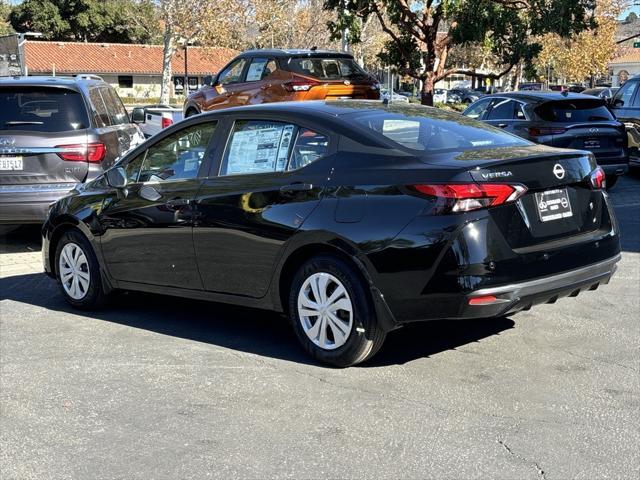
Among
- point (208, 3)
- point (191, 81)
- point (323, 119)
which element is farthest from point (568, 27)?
point (191, 81)

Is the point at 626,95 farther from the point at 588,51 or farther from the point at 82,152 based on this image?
the point at 588,51

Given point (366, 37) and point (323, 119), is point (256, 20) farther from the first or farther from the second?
point (323, 119)

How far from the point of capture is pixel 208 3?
47000 mm

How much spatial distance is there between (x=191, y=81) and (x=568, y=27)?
218 feet

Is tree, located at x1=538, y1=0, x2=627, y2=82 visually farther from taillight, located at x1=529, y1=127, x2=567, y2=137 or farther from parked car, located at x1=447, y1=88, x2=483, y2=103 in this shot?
taillight, located at x1=529, y1=127, x2=567, y2=137

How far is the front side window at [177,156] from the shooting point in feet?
19.4

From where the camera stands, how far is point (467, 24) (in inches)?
681

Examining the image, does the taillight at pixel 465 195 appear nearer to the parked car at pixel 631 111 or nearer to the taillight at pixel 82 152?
the taillight at pixel 82 152

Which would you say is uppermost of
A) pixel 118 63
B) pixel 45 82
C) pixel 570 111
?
pixel 45 82

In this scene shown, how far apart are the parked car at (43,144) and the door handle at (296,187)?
4323 mm

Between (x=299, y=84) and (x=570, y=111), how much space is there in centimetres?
432

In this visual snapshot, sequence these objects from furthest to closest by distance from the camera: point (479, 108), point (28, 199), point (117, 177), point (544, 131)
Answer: point (479, 108) → point (544, 131) → point (28, 199) → point (117, 177)

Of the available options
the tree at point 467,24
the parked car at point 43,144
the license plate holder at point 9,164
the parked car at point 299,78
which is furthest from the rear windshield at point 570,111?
the license plate holder at point 9,164

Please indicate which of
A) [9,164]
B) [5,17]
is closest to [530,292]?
[9,164]
